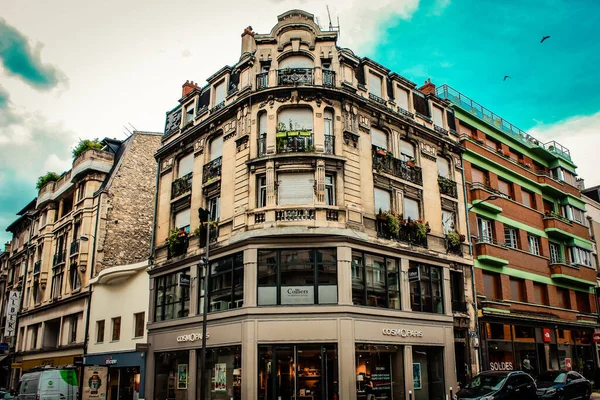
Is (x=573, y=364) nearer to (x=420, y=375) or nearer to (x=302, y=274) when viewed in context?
(x=420, y=375)

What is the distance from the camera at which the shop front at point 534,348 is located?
28.5 m

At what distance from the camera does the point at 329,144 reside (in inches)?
925

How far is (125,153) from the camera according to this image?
3684 cm

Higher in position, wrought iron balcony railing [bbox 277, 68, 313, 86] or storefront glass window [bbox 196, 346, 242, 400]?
wrought iron balcony railing [bbox 277, 68, 313, 86]

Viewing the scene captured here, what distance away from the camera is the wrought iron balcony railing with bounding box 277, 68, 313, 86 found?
2436cm

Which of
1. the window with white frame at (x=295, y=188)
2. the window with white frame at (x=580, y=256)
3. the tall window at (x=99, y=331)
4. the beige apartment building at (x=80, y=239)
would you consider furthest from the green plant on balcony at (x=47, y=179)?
the window with white frame at (x=580, y=256)

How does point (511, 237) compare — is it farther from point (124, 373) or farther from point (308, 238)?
point (124, 373)

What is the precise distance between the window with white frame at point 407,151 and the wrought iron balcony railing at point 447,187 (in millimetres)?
2233

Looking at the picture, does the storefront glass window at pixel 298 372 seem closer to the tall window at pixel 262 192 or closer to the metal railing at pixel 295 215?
the metal railing at pixel 295 215

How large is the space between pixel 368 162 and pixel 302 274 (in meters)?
6.44

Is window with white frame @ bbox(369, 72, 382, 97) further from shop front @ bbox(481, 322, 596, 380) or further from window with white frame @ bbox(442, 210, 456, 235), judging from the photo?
shop front @ bbox(481, 322, 596, 380)

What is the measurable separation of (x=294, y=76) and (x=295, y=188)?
547 cm

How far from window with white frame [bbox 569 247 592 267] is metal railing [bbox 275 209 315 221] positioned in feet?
81.6

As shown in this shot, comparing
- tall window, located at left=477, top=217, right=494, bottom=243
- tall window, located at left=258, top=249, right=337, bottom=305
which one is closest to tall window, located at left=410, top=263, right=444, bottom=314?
tall window, located at left=258, top=249, right=337, bottom=305
